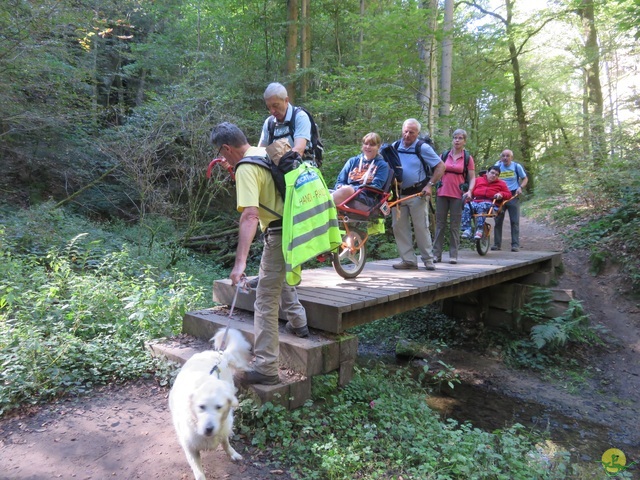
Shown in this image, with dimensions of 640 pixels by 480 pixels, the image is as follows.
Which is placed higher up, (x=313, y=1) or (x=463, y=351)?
(x=313, y=1)

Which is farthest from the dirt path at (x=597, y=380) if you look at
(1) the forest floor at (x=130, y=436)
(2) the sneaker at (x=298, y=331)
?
(2) the sneaker at (x=298, y=331)

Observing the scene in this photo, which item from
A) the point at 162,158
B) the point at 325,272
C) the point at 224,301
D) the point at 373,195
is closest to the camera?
the point at 224,301

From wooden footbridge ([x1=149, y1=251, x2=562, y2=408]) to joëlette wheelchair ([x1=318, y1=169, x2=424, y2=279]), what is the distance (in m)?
0.25

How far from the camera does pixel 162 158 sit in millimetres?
10414

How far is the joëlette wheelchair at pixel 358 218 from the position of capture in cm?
528

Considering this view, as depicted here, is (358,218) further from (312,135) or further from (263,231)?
(263,231)

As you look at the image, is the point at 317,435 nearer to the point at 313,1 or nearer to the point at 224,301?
the point at 224,301

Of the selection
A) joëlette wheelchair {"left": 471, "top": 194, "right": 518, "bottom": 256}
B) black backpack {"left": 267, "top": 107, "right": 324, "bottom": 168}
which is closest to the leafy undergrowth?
joëlette wheelchair {"left": 471, "top": 194, "right": 518, "bottom": 256}

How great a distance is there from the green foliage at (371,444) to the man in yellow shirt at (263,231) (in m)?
0.41

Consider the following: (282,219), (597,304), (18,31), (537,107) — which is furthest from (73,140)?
(537,107)

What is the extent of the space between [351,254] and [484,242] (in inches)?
162

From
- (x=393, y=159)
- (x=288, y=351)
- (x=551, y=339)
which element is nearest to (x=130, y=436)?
(x=288, y=351)

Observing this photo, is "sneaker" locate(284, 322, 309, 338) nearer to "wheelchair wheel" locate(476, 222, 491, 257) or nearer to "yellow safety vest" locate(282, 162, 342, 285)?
"yellow safety vest" locate(282, 162, 342, 285)

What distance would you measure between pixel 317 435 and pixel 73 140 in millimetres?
12834
